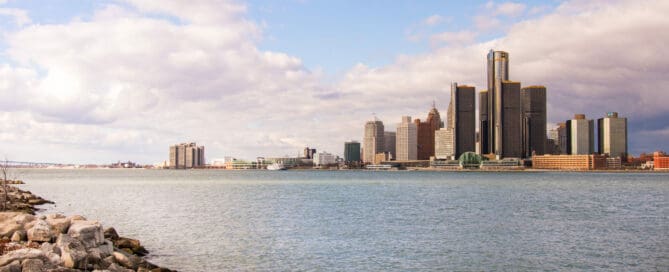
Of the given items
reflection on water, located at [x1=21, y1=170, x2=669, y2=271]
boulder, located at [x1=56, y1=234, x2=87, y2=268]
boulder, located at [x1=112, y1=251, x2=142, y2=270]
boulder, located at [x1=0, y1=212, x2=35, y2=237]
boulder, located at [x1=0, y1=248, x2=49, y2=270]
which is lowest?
reflection on water, located at [x1=21, y1=170, x2=669, y2=271]

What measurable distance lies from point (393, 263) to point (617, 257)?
14653mm

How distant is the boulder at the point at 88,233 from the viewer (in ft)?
101

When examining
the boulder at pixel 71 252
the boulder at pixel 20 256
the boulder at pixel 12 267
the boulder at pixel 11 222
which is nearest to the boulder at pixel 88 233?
the boulder at pixel 71 252

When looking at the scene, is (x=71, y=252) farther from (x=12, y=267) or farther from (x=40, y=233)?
(x=40, y=233)

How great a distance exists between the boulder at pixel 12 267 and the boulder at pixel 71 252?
2.38 m

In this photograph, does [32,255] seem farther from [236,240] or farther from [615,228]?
[615,228]

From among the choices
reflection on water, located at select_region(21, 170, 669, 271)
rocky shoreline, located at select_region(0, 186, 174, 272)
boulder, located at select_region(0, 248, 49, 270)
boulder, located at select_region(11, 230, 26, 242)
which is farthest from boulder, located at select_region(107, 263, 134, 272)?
boulder, located at select_region(11, 230, 26, 242)

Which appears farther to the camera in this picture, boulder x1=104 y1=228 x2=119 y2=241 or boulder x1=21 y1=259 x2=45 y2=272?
boulder x1=104 y1=228 x2=119 y2=241

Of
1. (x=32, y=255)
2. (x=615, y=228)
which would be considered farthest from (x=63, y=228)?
(x=615, y=228)

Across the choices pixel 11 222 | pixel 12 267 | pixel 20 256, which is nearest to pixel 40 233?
pixel 11 222

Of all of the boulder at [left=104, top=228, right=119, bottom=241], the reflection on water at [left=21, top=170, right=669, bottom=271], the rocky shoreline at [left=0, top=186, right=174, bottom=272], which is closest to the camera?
the rocky shoreline at [left=0, top=186, right=174, bottom=272]

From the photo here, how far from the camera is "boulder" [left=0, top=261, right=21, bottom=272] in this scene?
22484 mm

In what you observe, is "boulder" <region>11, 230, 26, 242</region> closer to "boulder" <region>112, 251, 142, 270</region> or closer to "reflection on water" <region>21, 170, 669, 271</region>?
"boulder" <region>112, 251, 142, 270</region>

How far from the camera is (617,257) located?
1478 inches
